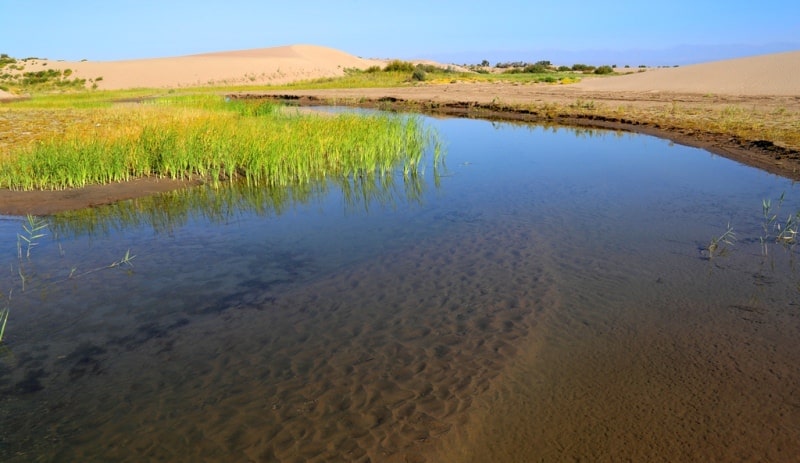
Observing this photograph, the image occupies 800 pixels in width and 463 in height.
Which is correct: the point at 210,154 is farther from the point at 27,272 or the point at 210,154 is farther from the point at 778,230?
the point at 778,230

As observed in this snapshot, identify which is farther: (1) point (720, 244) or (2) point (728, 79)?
(2) point (728, 79)

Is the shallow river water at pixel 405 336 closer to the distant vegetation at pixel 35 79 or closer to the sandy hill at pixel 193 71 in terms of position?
the distant vegetation at pixel 35 79

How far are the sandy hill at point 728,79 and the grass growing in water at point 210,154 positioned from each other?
18509mm

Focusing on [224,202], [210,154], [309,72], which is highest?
[309,72]

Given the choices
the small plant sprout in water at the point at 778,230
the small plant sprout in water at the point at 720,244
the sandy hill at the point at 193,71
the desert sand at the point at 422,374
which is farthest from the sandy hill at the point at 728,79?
the sandy hill at the point at 193,71

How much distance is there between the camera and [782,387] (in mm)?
3932

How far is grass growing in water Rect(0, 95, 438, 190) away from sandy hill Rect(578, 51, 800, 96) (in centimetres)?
1851

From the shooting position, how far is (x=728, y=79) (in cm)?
2848

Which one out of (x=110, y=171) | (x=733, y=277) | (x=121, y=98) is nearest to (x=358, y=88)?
(x=121, y=98)

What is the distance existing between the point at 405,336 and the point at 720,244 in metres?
4.40

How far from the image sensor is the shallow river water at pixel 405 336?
11.4 ft

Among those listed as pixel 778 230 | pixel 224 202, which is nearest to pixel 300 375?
pixel 224 202

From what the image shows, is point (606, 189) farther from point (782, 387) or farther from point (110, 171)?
point (110, 171)

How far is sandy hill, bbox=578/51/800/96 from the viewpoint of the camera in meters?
25.2
